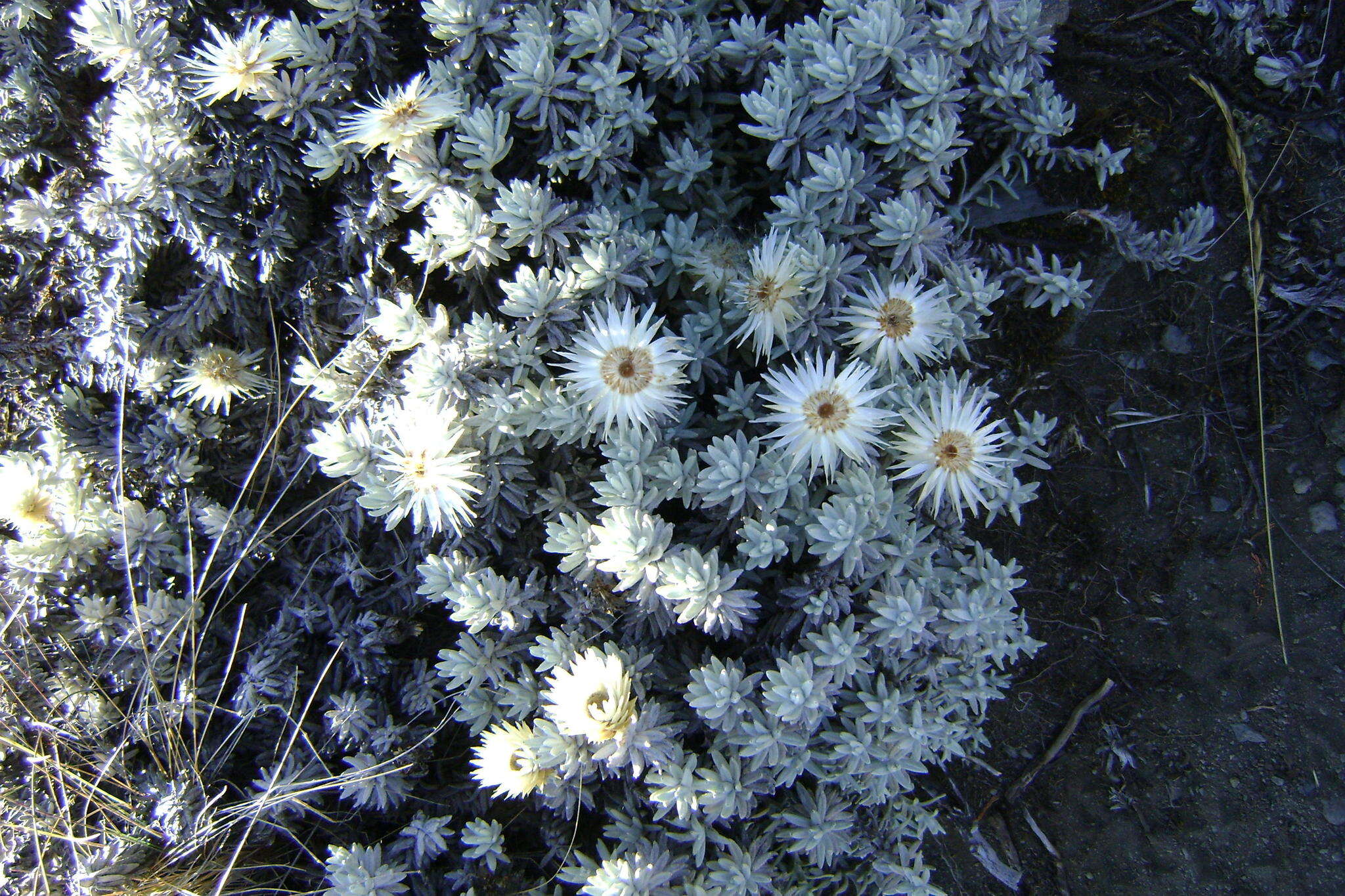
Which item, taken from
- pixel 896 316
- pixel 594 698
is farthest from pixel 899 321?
pixel 594 698

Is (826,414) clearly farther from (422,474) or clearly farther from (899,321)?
(422,474)

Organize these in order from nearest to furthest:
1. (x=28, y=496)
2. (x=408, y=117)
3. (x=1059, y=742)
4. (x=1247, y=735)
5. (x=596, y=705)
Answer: (x=596, y=705)
(x=408, y=117)
(x=28, y=496)
(x=1247, y=735)
(x=1059, y=742)

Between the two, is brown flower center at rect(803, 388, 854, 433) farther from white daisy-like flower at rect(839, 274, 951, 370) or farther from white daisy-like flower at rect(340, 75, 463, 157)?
white daisy-like flower at rect(340, 75, 463, 157)

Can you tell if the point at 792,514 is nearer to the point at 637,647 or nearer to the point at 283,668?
the point at 637,647

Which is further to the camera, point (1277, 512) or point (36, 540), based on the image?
point (1277, 512)

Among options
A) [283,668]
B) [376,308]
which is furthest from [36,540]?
[376,308]
